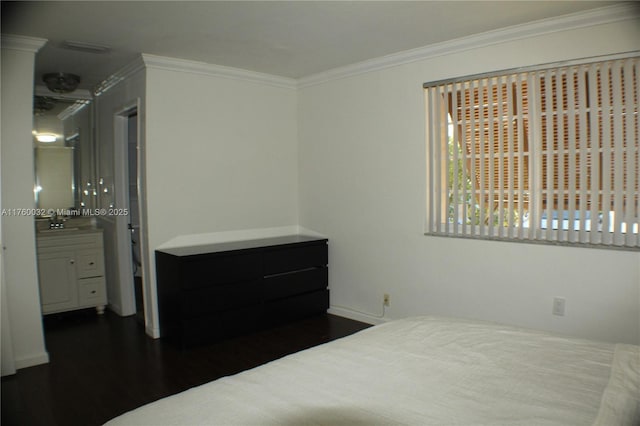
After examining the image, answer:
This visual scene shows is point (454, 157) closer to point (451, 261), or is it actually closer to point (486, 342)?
point (451, 261)

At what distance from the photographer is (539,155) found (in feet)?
9.76

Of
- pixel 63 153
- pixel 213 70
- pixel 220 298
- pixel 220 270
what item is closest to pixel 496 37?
Result: pixel 213 70

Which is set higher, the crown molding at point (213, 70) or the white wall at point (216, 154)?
the crown molding at point (213, 70)

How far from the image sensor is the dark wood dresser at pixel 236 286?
10.9 feet

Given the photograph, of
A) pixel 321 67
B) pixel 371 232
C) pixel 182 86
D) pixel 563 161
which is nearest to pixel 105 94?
pixel 182 86

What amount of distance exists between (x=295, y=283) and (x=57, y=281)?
236 cm

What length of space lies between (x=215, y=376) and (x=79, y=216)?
2986 mm

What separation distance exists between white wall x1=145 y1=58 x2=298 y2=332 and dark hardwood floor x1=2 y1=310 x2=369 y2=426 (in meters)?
0.65

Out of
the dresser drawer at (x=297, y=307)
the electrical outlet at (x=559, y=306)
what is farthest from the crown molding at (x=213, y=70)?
the electrical outlet at (x=559, y=306)

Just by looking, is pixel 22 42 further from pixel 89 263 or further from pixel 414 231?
pixel 414 231

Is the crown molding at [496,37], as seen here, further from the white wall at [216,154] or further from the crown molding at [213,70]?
the white wall at [216,154]

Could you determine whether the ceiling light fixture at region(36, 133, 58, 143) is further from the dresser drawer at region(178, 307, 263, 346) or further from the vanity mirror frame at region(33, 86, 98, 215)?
the dresser drawer at region(178, 307, 263, 346)

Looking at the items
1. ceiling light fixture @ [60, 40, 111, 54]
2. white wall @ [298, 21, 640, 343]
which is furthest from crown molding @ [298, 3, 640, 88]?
ceiling light fixture @ [60, 40, 111, 54]

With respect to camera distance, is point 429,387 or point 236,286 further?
point 236,286
